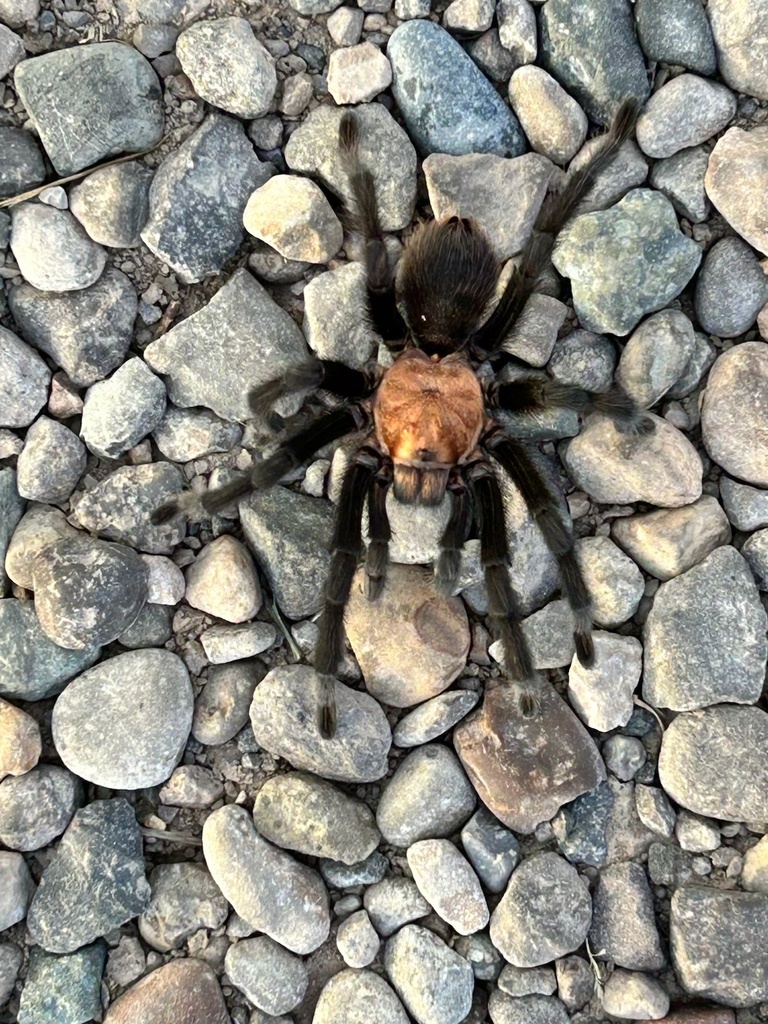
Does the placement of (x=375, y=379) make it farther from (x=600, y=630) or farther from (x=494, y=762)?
(x=494, y=762)

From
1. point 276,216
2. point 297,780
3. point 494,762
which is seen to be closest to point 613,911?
point 494,762

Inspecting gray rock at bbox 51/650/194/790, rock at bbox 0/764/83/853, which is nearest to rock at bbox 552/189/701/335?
gray rock at bbox 51/650/194/790

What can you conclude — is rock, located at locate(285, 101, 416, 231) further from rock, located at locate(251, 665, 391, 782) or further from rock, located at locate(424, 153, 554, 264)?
rock, located at locate(251, 665, 391, 782)

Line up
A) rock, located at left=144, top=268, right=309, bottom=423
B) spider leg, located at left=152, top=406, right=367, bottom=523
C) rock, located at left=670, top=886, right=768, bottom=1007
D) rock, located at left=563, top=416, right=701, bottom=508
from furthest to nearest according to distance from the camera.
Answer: rock, located at left=144, top=268, right=309, bottom=423
rock, located at left=563, top=416, right=701, bottom=508
spider leg, located at left=152, top=406, right=367, bottom=523
rock, located at left=670, top=886, right=768, bottom=1007

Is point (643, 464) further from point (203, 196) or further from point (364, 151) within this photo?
point (203, 196)

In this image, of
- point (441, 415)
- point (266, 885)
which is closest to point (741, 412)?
point (441, 415)

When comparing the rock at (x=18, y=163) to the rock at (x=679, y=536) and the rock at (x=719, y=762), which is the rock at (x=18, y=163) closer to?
the rock at (x=679, y=536)

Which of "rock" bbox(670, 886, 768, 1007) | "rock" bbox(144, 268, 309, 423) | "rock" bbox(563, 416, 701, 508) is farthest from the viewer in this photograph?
"rock" bbox(144, 268, 309, 423)
